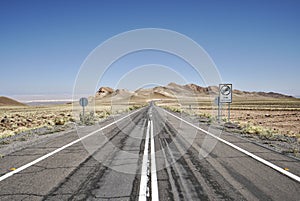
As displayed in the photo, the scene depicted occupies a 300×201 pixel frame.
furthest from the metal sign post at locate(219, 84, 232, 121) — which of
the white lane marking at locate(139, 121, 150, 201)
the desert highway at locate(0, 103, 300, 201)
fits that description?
the white lane marking at locate(139, 121, 150, 201)

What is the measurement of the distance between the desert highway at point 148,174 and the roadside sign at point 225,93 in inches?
564

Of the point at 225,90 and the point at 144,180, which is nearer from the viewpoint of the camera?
the point at 144,180

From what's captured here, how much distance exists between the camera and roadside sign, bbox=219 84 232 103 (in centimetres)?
2320

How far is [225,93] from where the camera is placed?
76.3 feet

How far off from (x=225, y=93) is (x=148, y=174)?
18677 millimetres

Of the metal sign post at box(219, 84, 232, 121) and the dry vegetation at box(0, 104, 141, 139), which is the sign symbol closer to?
the metal sign post at box(219, 84, 232, 121)

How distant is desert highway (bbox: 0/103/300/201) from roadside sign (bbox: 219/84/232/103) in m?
14.3

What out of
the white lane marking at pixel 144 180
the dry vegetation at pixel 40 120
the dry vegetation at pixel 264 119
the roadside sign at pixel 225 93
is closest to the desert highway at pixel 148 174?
the white lane marking at pixel 144 180

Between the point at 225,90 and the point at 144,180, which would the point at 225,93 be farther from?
the point at 144,180

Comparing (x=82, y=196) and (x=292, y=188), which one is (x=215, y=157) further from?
(x=82, y=196)

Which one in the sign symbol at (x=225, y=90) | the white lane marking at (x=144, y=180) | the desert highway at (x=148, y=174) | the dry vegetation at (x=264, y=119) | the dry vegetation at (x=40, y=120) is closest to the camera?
the white lane marking at (x=144, y=180)

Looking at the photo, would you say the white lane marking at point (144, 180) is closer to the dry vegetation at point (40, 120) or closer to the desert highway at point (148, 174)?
the desert highway at point (148, 174)

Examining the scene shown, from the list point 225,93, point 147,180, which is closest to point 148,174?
point 147,180

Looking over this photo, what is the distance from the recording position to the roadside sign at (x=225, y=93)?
914 inches
